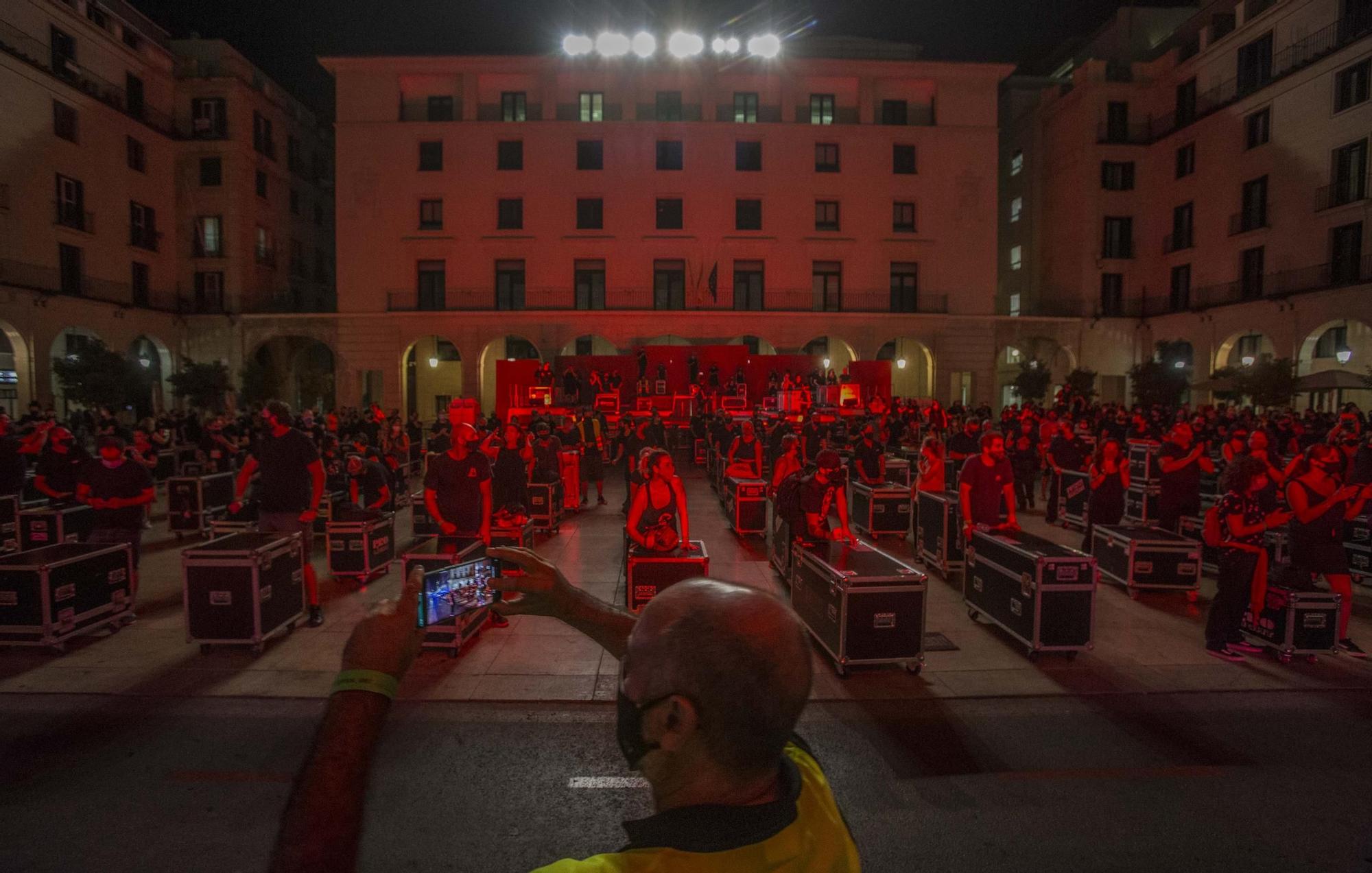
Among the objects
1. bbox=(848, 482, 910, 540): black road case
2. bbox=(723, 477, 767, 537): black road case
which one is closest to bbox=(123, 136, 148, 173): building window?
bbox=(723, 477, 767, 537): black road case

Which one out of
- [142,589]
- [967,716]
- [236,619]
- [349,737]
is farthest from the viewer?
[142,589]

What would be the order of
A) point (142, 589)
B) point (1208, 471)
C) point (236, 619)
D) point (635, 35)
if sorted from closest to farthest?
point (236, 619), point (142, 589), point (1208, 471), point (635, 35)

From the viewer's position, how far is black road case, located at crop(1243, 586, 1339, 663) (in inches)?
278

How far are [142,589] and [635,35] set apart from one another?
34524 millimetres

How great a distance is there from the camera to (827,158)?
3775 centimetres

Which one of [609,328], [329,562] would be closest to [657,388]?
[609,328]

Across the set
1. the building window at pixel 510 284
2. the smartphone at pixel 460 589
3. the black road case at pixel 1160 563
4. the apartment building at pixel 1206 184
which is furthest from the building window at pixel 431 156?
the smartphone at pixel 460 589

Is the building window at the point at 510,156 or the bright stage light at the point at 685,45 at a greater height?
the bright stage light at the point at 685,45

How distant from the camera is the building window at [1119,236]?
37.9 meters

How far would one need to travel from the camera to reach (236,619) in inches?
282

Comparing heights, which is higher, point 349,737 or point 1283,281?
point 1283,281

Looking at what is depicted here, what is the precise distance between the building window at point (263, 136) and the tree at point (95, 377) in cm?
1784

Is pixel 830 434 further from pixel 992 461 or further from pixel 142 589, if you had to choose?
pixel 142 589

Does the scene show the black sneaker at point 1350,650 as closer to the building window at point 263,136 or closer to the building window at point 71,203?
the building window at point 71,203
